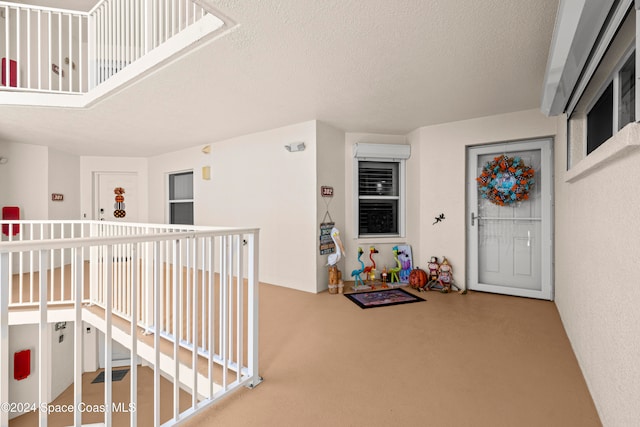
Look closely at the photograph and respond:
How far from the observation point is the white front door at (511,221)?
315cm

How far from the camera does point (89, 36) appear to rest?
3.17 meters

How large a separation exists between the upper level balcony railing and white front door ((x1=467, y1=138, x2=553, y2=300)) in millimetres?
3197

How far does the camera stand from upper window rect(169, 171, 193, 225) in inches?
205

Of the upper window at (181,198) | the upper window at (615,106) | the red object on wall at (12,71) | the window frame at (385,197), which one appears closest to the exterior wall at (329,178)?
the window frame at (385,197)

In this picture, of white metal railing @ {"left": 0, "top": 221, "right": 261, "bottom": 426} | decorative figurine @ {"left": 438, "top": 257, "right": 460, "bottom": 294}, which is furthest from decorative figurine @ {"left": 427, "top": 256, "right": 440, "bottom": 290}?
white metal railing @ {"left": 0, "top": 221, "right": 261, "bottom": 426}

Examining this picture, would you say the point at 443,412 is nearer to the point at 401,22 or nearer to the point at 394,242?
the point at 401,22

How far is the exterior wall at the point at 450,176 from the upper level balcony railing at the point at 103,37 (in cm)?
287

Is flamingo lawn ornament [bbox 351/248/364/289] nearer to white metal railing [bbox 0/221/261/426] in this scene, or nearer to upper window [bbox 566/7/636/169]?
white metal railing [bbox 0/221/261/426]

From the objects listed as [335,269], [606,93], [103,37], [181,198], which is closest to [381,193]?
[335,269]

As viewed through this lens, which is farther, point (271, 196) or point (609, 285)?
point (271, 196)

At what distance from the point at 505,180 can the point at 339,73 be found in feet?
7.60

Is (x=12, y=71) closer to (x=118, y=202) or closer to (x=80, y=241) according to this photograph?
(x=118, y=202)

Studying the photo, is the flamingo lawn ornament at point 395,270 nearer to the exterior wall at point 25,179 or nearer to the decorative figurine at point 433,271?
the decorative figurine at point 433,271

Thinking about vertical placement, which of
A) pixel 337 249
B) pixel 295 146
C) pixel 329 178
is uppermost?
pixel 295 146
